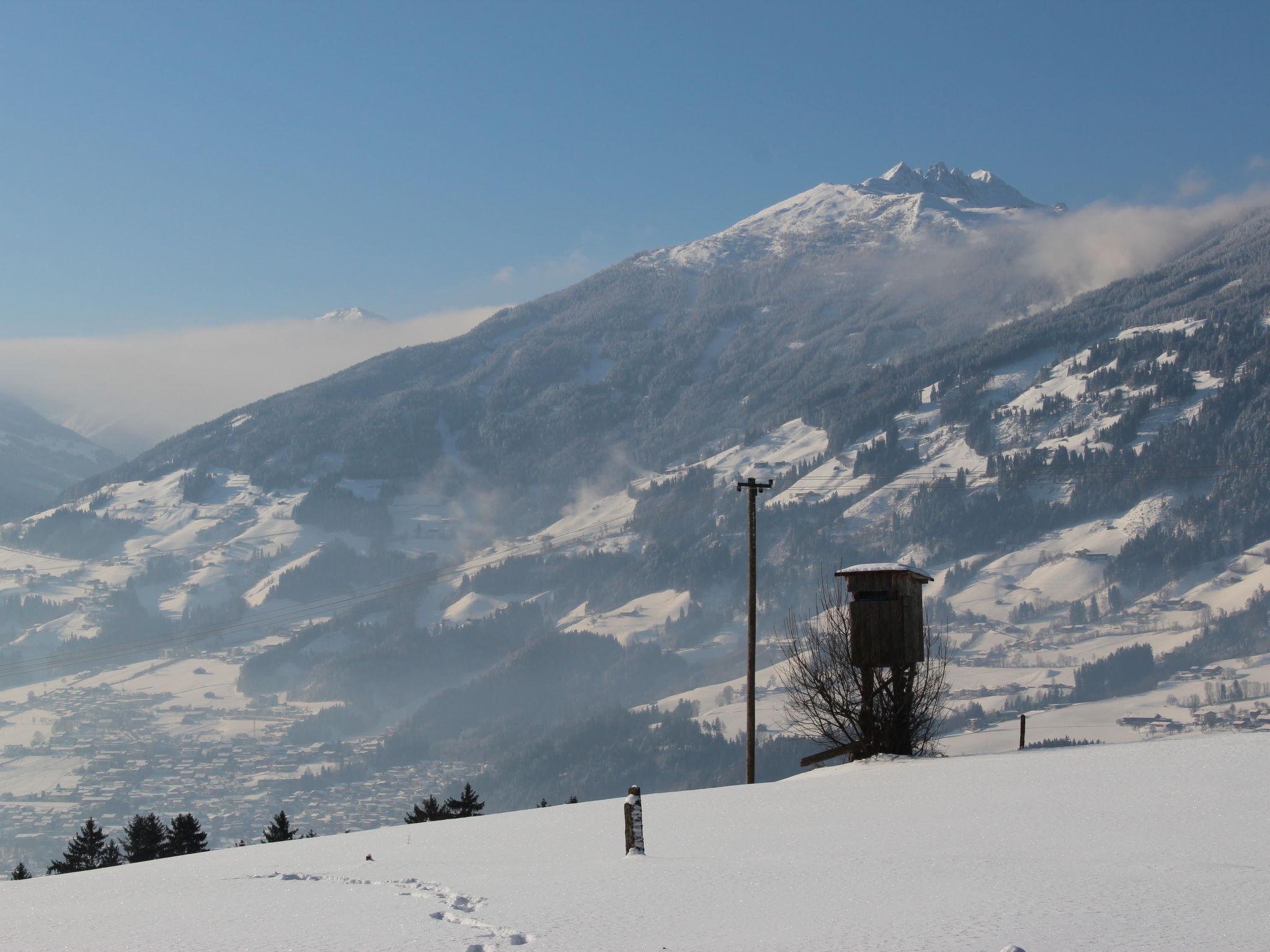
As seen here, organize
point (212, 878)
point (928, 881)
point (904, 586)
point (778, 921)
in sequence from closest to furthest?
point (778, 921) < point (928, 881) < point (212, 878) < point (904, 586)

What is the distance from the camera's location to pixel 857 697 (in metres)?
32.9

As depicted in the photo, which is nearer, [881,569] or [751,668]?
[881,569]

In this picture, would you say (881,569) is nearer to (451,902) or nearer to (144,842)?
(451,902)

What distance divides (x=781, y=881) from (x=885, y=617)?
18.8 m

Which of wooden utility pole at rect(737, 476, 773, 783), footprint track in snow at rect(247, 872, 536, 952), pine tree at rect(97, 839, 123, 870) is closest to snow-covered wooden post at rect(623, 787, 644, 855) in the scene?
footprint track in snow at rect(247, 872, 536, 952)

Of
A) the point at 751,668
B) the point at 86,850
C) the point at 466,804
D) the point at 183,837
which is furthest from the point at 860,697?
the point at 86,850

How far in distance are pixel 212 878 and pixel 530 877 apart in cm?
521

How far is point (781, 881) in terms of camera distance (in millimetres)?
13531

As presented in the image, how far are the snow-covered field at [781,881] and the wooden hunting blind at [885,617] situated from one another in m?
8.58

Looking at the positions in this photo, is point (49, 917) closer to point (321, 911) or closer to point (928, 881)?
point (321, 911)

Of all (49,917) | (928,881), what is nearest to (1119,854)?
(928,881)

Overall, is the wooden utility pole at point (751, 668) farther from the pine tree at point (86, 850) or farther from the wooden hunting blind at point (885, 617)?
the pine tree at point (86, 850)

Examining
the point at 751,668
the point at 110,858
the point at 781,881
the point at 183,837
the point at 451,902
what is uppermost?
the point at 751,668

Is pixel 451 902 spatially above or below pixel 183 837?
above
